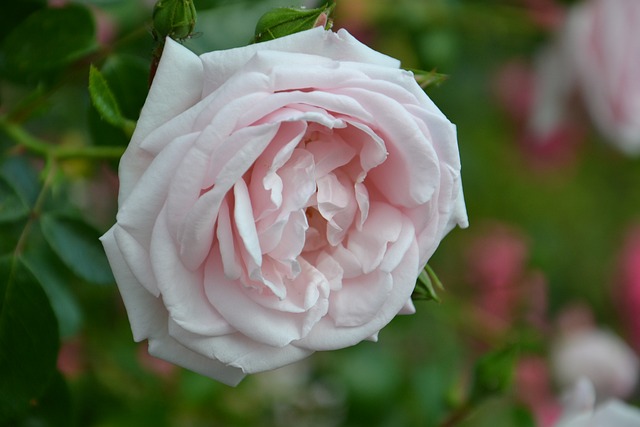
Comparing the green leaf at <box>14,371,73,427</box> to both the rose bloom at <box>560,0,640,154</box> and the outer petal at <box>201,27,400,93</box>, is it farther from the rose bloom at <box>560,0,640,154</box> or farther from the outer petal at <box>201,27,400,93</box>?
the rose bloom at <box>560,0,640,154</box>

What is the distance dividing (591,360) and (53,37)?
39.9 inches

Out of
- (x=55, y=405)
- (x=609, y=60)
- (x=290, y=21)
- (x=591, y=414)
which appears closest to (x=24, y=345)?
(x=55, y=405)

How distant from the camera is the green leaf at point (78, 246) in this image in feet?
2.13

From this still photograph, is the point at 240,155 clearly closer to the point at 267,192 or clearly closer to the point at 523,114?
the point at 267,192

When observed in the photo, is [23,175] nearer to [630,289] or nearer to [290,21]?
[290,21]

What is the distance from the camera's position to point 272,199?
1.67 feet

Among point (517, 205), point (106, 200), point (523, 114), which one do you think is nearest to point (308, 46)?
point (106, 200)

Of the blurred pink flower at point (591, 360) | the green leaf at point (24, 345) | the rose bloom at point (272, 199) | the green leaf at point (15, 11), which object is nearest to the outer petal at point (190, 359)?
the rose bloom at point (272, 199)

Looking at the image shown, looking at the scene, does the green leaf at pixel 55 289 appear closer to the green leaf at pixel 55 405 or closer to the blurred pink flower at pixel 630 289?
the green leaf at pixel 55 405

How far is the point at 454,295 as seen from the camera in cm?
148

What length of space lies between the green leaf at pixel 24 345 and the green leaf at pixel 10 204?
0.18 ft

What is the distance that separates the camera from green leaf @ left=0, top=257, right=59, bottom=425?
0.59m

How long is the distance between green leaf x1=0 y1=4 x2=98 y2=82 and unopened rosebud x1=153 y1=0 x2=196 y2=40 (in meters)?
0.15

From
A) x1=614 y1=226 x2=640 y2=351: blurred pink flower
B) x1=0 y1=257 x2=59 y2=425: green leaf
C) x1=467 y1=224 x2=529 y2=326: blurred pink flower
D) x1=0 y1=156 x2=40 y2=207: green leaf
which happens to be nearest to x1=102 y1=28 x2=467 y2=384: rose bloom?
x1=0 y1=257 x2=59 y2=425: green leaf
